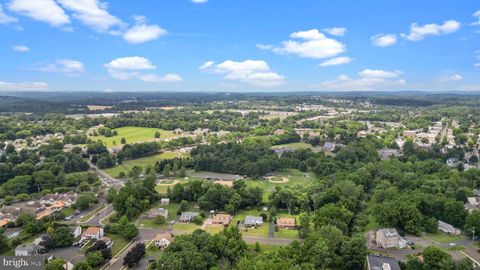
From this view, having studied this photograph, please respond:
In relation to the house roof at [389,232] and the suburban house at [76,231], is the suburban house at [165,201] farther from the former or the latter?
the house roof at [389,232]

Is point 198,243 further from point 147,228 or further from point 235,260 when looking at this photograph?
point 147,228

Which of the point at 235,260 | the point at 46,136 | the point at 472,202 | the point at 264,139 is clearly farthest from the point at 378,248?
the point at 46,136

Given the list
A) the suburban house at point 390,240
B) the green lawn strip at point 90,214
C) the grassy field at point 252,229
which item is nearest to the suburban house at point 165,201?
the green lawn strip at point 90,214

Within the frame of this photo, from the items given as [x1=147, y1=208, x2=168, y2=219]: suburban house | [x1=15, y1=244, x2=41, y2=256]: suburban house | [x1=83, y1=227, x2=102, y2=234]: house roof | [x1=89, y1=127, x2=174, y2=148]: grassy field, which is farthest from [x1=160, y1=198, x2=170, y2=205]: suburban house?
[x1=89, y1=127, x2=174, y2=148]: grassy field

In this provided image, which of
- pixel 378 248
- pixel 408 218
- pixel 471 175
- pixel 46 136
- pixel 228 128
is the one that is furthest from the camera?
pixel 228 128

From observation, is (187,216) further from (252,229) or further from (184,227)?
(252,229)

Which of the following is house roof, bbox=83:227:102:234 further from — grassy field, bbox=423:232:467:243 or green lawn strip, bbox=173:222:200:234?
grassy field, bbox=423:232:467:243

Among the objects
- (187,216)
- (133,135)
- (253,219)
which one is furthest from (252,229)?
(133,135)
